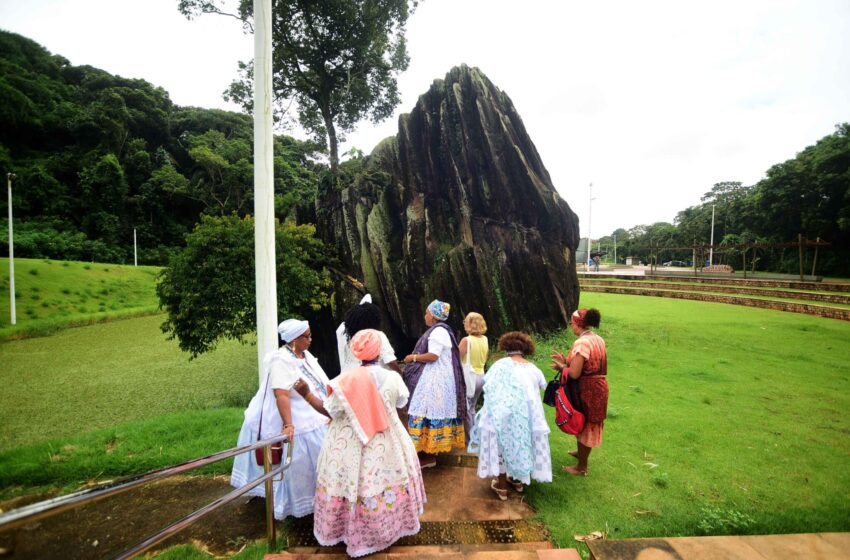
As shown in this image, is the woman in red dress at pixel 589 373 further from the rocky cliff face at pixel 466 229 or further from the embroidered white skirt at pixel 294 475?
the rocky cliff face at pixel 466 229

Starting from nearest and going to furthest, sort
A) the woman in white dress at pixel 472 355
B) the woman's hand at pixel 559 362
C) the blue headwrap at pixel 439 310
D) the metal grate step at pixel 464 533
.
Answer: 1. the metal grate step at pixel 464 533
2. the woman's hand at pixel 559 362
3. the blue headwrap at pixel 439 310
4. the woman in white dress at pixel 472 355

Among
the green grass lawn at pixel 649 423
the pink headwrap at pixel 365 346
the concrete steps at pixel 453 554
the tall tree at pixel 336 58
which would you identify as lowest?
the green grass lawn at pixel 649 423

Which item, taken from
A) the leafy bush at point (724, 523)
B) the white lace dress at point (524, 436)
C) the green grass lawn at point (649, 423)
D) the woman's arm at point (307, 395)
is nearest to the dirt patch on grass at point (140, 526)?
the woman's arm at point (307, 395)

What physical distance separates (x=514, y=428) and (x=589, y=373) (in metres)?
0.91

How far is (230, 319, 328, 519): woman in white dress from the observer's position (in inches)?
118

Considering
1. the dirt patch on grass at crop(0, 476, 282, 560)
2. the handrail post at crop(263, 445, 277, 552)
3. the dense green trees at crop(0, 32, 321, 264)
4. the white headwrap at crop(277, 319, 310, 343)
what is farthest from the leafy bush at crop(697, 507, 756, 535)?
the dense green trees at crop(0, 32, 321, 264)

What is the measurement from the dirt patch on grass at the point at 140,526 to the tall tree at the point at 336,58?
12.7 metres

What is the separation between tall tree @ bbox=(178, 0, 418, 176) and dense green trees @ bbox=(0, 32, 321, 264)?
11.8 metres

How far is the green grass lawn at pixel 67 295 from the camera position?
15.8 metres

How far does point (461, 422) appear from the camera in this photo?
4.08 meters

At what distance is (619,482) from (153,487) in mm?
4442

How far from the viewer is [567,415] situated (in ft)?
11.8

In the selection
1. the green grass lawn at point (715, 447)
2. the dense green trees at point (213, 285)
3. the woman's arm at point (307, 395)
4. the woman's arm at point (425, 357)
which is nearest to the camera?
the woman's arm at point (307, 395)

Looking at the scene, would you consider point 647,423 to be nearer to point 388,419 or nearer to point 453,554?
point 453,554
